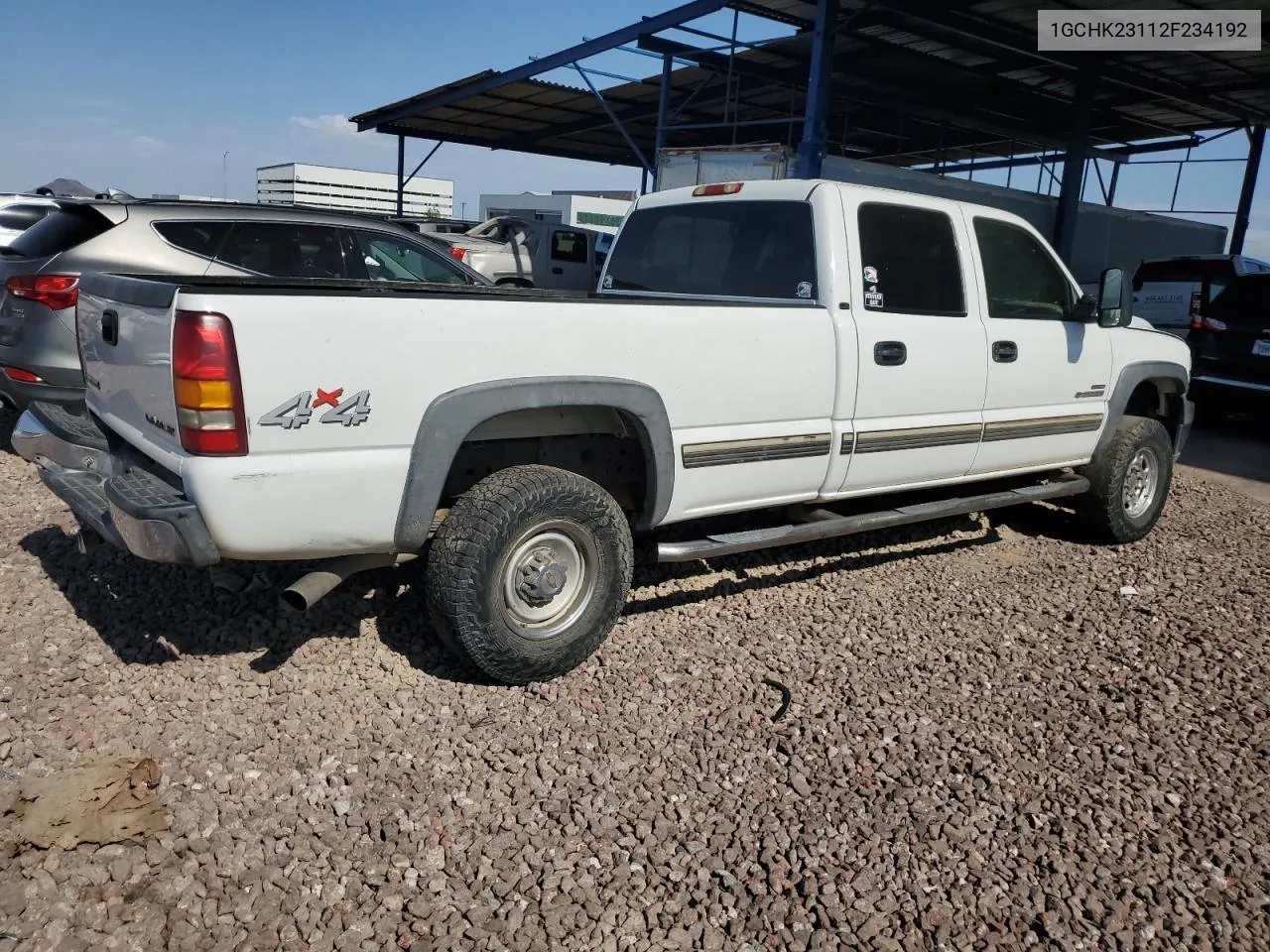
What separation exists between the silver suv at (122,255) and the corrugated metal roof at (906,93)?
26.9 ft

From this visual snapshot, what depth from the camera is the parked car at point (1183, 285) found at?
34.9ft

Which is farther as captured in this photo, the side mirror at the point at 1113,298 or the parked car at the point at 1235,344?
the parked car at the point at 1235,344

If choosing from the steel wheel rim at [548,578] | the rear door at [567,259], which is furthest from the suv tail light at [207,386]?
the rear door at [567,259]

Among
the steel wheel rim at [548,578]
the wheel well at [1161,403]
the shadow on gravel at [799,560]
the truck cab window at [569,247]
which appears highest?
the truck cab window at [569,247]

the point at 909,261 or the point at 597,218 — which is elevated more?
the point at 597,218

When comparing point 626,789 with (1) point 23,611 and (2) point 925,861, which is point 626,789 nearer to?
(2) point 925,861

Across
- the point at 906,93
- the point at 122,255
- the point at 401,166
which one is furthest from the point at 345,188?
the point at 122,255

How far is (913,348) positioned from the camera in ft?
14.8

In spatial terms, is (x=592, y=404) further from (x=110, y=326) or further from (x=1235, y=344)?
(x=1235, y=344)

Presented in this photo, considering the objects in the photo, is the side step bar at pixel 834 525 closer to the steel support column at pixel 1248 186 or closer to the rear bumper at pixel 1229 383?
the rear bumper at pixel 1229 383

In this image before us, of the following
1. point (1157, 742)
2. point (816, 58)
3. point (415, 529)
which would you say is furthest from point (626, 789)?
point (816, 58)

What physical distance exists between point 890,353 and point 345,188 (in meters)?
58.2

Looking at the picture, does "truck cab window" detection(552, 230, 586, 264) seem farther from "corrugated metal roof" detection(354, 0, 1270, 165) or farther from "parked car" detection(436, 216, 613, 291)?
"corrugated metal roof" detection(354, 0, 1270, 165)

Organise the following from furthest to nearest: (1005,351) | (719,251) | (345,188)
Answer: (345,188), (1005,351), (719,251)
